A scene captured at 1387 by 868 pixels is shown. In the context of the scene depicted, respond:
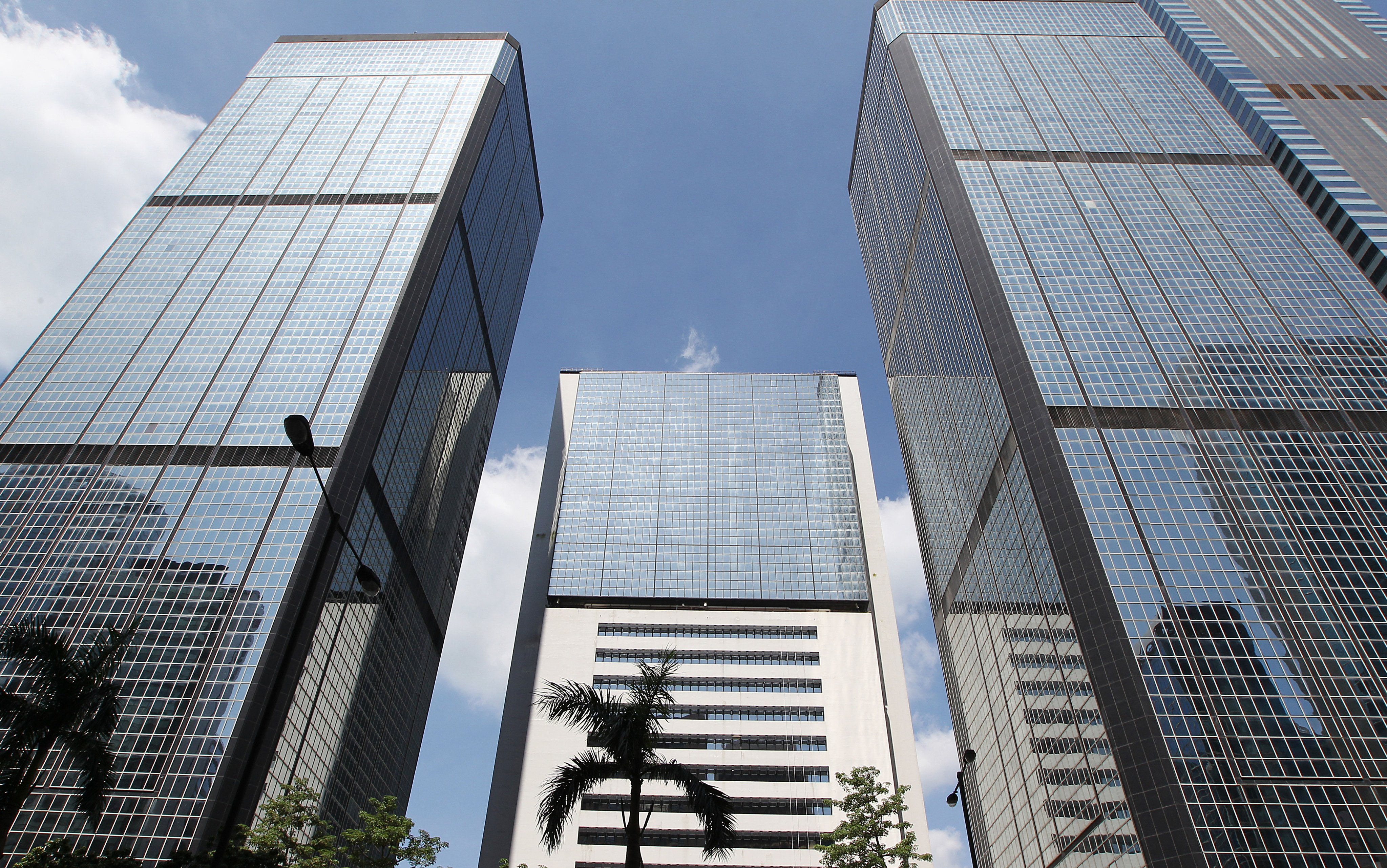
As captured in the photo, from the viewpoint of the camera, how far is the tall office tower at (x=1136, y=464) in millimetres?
45750

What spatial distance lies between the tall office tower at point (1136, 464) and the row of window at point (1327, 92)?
39.1 ft

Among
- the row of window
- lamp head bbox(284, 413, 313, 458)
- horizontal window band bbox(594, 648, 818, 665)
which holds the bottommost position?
lamp head bbox(284, 413, 313, 458)

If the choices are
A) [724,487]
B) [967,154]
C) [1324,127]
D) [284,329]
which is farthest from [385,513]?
[1324,127]

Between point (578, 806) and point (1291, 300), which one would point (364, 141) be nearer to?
point (578, 806)

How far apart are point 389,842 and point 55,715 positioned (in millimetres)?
13557

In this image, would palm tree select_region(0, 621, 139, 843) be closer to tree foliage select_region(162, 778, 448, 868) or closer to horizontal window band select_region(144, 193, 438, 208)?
tree foliage select_region(162, 778, 448, 868)

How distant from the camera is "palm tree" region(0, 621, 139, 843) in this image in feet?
98.8

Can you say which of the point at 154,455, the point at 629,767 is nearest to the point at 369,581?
the point at 629,767

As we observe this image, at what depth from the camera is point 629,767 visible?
20.0 m

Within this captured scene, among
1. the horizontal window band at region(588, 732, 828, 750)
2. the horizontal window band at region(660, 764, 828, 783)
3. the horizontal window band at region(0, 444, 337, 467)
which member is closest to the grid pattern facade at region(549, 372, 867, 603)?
the horizontal window band at region(588, 732, 828, 750)

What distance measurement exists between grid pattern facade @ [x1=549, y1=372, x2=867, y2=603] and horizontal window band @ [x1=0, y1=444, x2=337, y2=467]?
4595 centimetres

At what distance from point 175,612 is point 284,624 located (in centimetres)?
716

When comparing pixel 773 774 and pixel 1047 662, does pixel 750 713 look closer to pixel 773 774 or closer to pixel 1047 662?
pixel 773 774

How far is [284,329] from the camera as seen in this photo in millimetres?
70688
